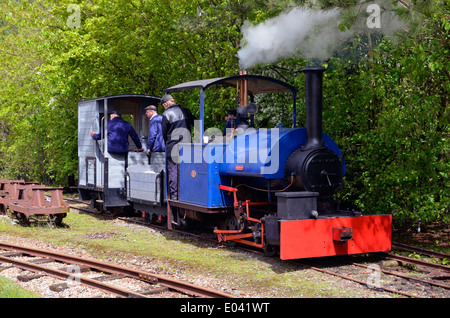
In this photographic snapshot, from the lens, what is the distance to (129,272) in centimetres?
700

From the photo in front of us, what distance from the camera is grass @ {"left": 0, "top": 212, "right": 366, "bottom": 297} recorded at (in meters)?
6.50

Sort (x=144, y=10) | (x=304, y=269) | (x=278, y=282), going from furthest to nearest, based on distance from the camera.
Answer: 1. (x=144, y=10)
2. (x=304, y=269)
3. (x=278, y=282)

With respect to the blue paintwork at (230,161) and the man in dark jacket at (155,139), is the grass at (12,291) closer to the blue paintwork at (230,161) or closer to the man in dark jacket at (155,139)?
the blue paintwork at (230,161)

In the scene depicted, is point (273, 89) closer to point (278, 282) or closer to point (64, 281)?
point (278, 282)

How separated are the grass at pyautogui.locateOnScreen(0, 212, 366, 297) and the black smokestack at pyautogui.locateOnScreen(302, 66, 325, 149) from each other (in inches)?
75.4

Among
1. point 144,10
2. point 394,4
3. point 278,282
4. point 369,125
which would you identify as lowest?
point 278,282

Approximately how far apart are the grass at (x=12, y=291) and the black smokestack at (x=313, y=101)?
418 centimetres

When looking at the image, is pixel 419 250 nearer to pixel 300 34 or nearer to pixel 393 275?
pixel 393 275

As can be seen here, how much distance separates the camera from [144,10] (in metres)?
14.7

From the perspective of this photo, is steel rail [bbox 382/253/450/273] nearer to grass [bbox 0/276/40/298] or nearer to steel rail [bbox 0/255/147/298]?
steel rail [bbox 0/255/147/298]

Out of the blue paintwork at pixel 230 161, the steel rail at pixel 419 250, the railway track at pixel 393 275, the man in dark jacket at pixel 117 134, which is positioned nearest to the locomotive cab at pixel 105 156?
the man in dark jacket at pixel 117 134

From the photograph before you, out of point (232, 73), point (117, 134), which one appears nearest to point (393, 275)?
point (117, 134)

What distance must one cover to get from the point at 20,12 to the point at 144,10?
21.0ft
